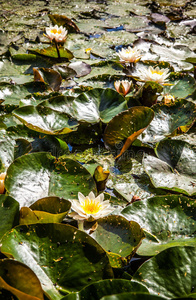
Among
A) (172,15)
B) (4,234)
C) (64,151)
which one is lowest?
(64,151)

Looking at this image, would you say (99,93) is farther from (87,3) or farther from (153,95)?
(87,3)

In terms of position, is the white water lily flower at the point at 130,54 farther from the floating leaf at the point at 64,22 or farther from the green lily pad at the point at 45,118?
the floating leaf at the point at 64,22

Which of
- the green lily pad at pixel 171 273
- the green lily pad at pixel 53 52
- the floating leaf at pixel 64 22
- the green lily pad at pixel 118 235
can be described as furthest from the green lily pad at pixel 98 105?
the floating leaf at pixel 64 22

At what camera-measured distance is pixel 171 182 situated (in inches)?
70.8

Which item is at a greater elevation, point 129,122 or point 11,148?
point 129,122

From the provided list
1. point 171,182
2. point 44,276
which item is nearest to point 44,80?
point 171,182

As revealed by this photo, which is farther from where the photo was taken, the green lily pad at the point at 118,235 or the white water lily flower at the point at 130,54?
the white water lily flower at the point at 130,54

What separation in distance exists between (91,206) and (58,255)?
301mm

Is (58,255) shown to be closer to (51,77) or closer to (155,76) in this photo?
(155,76)

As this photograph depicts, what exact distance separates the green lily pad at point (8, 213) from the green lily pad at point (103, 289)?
48 cm

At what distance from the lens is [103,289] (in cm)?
102

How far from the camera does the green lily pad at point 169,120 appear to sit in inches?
84.7

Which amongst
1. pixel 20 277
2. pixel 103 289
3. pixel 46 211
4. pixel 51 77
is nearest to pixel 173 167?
pixel 46 211

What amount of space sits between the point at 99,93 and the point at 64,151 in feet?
2.05
